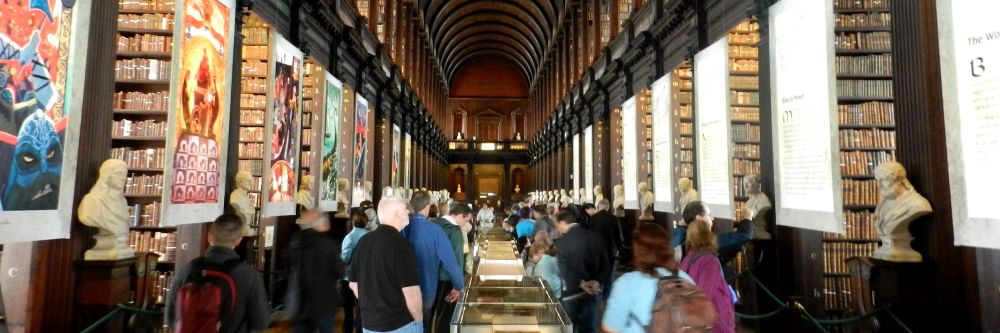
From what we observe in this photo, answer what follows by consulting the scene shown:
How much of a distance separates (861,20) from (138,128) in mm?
6957

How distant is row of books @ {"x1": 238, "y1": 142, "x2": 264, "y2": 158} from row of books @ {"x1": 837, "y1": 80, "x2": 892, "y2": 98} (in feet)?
21.5

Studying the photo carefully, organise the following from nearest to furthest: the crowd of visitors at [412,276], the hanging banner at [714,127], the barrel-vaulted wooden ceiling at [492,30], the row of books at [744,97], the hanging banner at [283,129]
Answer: the crowd of visitors at [412,276] < the hanging banner at [714,127] < the hanging banner at [283,129] < the row of books at [744,97] < the barrel-vaulted wooden ceiling at [492,30]

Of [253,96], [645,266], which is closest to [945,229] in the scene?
[645,266]

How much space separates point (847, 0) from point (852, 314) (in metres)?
3.19

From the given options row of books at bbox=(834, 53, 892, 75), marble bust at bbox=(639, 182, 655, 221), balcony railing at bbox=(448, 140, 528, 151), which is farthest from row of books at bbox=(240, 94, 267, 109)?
balcony railing at bbox=(448, 140, 528, 151)

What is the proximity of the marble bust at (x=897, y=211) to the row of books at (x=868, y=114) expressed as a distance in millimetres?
2053

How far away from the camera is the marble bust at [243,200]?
217 inches

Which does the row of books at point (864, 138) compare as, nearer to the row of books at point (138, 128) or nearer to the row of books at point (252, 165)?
the row of books at point (138, 128)

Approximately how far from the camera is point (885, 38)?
525 centimetres

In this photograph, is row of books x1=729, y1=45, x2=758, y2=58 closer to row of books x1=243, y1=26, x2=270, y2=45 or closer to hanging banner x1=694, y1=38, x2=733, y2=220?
hanging banner x1=694, y1=38, x2=733, y2=220

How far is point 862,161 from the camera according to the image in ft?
17.4

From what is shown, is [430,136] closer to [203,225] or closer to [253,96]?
[253,96]

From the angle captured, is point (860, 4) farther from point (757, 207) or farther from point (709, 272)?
point (709, 272)

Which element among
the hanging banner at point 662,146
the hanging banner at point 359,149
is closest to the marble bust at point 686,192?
the hanging banner at point 662,146
